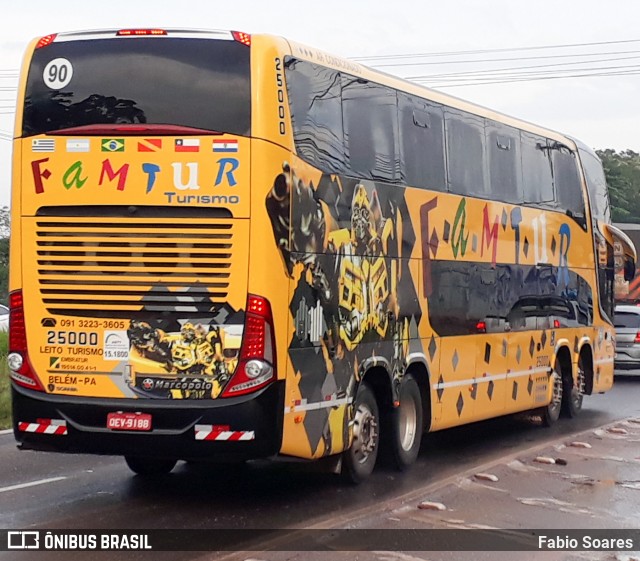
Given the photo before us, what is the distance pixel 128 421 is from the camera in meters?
9.43

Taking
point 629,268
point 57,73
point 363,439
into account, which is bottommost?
point 363,439

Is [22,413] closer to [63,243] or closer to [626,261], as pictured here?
[63,243]

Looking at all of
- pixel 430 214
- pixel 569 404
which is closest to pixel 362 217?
pixel 430 214

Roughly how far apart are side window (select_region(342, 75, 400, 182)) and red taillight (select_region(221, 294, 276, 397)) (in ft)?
7.07

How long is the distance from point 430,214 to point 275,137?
11.3 ft

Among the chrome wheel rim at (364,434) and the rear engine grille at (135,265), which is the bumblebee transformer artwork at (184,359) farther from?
the chrome wheel rim at (364,434)

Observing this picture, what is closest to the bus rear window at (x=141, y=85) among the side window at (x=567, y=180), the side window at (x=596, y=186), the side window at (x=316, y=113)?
the side window at (x=316, y=113)

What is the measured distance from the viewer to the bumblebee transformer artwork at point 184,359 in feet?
30.7

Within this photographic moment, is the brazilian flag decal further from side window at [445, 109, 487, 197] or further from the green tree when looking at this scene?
the green tree

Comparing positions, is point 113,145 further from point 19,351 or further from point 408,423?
point 408,423

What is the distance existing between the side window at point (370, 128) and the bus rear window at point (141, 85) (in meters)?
1.66

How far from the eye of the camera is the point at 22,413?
9.74 metres

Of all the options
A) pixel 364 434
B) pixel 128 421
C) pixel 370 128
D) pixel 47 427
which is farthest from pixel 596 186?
pixel 47 427

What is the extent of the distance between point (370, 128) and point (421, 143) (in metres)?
1.23
